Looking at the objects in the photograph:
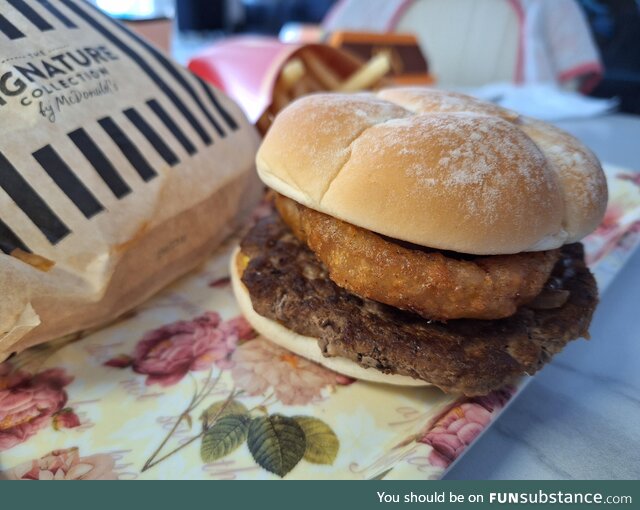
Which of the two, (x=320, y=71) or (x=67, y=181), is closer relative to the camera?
(x=67, y=181)

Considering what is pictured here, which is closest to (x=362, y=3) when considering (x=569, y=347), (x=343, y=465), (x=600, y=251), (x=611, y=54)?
(x=611, y=54)

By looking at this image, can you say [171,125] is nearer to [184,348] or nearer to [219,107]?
[219,107]

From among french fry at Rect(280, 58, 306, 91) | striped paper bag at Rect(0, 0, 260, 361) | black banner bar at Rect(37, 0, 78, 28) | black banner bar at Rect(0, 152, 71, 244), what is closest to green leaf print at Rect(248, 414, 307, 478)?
striped paper bag at Rect(0, 0, 260, 361)

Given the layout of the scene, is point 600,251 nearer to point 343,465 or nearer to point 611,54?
point 343,465

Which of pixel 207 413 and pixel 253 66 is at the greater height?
pixel 253 66

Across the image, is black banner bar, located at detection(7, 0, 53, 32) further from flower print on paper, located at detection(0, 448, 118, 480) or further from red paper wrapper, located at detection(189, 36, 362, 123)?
flower print on paper, located at detection(0, 448, 118, 480)

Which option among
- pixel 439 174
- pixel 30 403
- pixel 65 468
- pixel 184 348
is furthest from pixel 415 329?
pixel 30 403

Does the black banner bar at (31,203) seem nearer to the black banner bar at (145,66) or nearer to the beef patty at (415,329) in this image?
the beef patty at (415,329)
